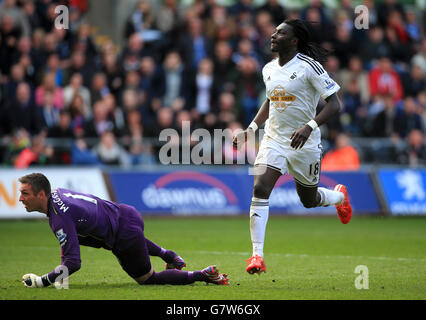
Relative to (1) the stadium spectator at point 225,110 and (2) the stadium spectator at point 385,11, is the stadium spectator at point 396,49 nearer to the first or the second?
(2) the stadium spectator at point 385,11

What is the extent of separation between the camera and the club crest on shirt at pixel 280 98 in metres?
8.73

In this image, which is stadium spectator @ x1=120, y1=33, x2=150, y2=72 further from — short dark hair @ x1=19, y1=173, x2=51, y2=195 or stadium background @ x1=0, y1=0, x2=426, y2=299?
short dark hair @ x1=19, y1=173, x2=51, y2=195

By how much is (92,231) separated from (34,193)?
632 millimetres

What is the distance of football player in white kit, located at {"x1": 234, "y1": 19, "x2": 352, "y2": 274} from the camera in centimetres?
848

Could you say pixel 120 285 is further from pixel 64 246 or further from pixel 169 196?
pixel 169 196

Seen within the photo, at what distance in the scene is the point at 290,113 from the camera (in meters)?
8.77

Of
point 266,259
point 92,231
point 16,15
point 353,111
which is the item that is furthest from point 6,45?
point 92,231

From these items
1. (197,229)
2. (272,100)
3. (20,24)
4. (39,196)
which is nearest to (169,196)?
(197,229)

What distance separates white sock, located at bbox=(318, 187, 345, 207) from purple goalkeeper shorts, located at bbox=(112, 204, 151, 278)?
8.70 feet

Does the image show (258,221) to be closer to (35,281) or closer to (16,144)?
(35,281)

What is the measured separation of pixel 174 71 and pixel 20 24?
145 inches

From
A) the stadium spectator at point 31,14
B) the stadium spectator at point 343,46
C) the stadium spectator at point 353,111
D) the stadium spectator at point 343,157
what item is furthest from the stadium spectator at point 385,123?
the stadium spectator at point 31,14
